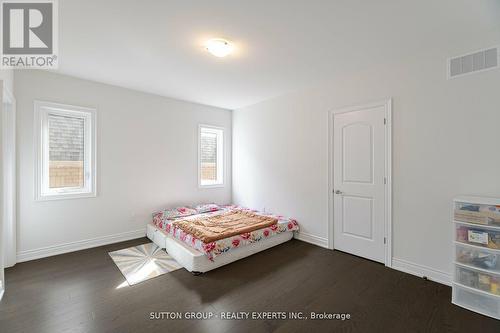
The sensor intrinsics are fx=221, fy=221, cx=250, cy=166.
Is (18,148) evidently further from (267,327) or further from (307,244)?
(307,244)

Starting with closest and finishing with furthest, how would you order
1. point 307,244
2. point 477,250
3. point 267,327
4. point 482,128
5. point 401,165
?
point 267,327 < point 477,250 < point 482,128 < point 401,165 < point 307,244

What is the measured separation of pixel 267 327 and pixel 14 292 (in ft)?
8.64

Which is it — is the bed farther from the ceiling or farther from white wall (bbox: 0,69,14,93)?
white wall (bbox: 0,69,14,93)

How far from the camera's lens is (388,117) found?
2.91 m

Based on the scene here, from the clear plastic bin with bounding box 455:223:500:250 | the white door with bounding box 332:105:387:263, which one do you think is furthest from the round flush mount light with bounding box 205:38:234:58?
the clear plastic bin with bounding box 455:223:500:250

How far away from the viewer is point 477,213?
2.07 m

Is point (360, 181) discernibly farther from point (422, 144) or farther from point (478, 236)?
point (478, 236)

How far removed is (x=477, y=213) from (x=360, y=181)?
1.28 metres

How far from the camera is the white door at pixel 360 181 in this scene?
9.89ft

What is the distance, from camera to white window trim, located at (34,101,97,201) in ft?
10.2

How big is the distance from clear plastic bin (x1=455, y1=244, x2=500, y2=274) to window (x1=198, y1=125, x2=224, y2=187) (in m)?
4.19

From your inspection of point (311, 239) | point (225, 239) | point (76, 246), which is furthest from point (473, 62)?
point (76, 246)

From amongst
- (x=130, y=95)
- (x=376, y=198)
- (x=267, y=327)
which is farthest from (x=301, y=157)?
(x=130, y=95)

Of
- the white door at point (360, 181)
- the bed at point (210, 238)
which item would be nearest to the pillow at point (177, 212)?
the bed at point (210, 238)
